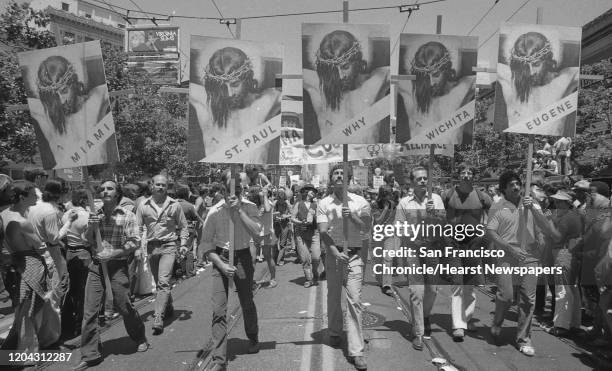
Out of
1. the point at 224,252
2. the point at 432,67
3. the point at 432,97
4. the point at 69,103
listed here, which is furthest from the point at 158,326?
the point at 432,67

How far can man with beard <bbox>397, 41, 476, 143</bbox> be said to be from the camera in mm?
6371

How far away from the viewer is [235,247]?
566 cm

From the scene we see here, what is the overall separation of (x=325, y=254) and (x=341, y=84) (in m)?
2.09

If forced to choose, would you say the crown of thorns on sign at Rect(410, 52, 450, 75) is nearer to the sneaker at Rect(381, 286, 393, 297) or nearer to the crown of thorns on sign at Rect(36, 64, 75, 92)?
the crown of thorns on sign at Rect(36, 64, 75, 92)

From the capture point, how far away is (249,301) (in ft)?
18.8

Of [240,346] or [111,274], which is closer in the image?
[111,274]

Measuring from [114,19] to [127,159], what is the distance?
212ft

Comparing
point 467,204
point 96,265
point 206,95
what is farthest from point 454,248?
point 96,265

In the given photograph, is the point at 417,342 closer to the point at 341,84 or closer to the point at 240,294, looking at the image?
the point at 240,294

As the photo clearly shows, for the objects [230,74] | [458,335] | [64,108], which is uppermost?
[230,74]

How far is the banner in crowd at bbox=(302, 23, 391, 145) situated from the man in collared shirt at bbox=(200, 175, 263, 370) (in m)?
1.15

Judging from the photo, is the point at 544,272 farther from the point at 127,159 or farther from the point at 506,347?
the point at 127,159

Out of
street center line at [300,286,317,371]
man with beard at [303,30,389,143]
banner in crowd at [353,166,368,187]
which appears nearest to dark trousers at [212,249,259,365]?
street center line at [300,286,317,371]

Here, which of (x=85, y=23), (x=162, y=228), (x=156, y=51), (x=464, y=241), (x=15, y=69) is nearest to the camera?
(x=464, y=241)
